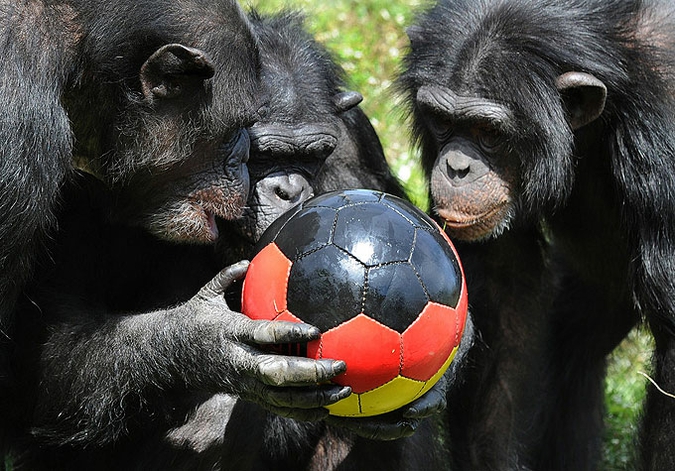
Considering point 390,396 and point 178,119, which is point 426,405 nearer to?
point 390,396

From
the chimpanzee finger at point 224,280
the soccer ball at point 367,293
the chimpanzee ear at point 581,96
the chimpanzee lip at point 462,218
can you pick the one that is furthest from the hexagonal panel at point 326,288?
the chimpanzee ear at point 581,96

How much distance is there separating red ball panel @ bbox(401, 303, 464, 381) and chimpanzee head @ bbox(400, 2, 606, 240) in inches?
58.9

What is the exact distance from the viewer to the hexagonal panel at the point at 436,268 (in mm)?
4906

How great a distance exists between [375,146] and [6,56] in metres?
2.61

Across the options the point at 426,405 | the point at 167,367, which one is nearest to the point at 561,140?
the point at 426,405

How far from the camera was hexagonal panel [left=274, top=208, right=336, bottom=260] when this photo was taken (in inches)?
193

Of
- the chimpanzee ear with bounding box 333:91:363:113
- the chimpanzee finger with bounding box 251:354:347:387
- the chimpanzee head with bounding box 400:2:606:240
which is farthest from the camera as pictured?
the chimpanzee ear with bounding box 333:91:363:113

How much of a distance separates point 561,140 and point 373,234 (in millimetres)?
1855

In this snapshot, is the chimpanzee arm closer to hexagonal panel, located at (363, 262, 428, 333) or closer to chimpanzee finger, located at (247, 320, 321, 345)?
chimpanzee finger, located at (247, 320, 321, 345)

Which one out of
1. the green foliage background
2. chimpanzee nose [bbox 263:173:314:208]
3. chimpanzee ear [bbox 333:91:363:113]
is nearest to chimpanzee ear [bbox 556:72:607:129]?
chimpanzee ear [bbox 333:91:363:113]

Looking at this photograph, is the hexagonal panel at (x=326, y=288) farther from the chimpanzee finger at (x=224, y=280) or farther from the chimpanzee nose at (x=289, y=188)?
the chimpanzee nose at (x=289, y=188)

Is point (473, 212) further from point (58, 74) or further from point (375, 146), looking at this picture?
point (58, 74)

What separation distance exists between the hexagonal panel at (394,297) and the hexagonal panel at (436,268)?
6cm

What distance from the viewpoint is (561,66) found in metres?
6.35
